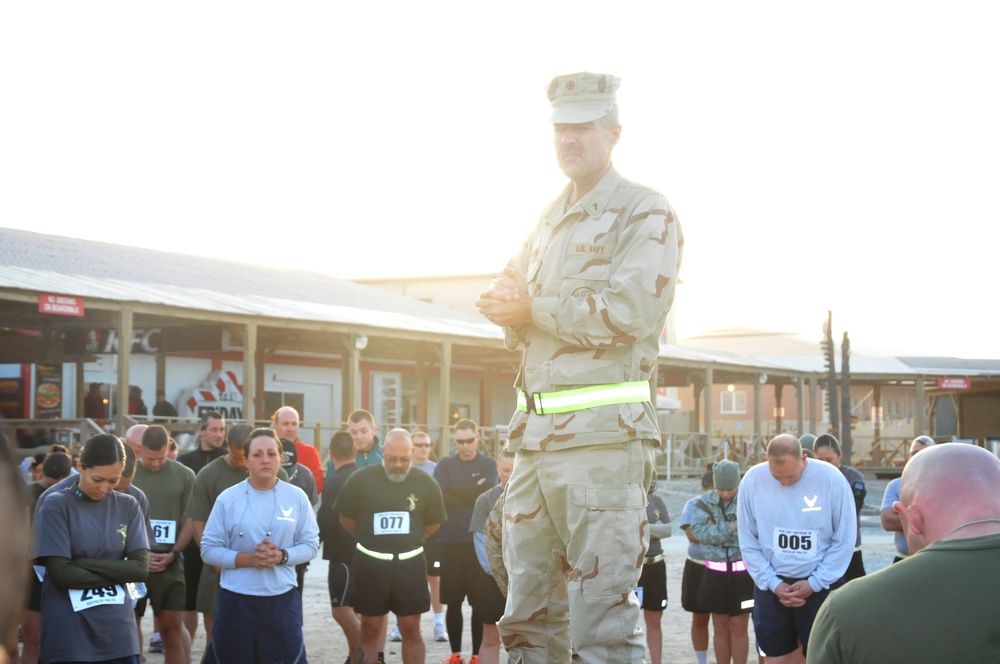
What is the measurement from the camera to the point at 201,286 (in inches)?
1091

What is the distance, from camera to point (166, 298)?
70.5ft

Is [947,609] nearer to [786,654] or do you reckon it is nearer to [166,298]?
[786,654]

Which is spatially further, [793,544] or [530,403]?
[793,544]

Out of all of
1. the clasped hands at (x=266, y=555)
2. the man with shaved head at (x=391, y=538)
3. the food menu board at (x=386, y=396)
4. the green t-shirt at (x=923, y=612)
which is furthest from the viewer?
the food menu board at (x=386, y=396)

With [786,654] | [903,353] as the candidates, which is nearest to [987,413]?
[903,353]

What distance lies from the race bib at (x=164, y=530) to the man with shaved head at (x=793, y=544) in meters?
4.66

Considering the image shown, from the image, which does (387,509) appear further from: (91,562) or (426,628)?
(426,628)

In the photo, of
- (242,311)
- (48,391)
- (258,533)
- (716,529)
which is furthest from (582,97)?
(48,391)

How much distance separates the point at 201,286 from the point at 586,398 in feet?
81.3

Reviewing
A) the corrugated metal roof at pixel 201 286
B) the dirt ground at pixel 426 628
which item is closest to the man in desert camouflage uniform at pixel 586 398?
the dirt ground at pixel 426 628

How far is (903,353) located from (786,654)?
56.9m

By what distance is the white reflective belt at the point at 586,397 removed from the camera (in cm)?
412

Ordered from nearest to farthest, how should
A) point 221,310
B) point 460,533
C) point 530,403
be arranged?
point 530,403 → point 460,533 → point 221,310

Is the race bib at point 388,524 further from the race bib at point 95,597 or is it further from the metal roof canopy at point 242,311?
the metal roof canopy at point 242,311
